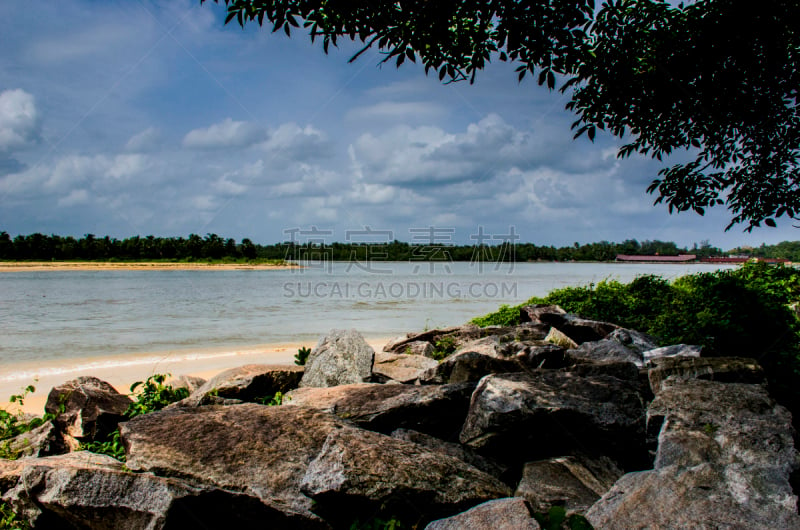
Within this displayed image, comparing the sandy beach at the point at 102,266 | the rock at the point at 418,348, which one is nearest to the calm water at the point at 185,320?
the rock at the point at 418,348

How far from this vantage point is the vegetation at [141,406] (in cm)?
509

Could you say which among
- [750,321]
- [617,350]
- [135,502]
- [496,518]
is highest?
[750,321]

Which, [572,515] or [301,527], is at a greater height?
[572,515]

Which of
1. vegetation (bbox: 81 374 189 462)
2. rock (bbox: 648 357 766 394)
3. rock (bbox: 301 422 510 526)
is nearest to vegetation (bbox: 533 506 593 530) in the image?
rock (bbox: 301 422 510 526)

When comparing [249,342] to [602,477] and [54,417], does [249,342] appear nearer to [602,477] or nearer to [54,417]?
[54,417]

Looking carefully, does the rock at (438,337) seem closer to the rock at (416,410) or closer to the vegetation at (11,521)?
the rock at (416,410)

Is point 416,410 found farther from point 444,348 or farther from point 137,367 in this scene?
point 137,367

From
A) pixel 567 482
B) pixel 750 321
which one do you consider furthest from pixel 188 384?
pixel 750 321

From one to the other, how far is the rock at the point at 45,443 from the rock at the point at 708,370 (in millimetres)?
5950

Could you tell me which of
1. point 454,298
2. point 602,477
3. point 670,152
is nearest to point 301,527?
point 602,477

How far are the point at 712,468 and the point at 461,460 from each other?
171 centimetres

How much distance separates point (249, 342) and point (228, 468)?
13.4 meters

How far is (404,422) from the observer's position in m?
4.59

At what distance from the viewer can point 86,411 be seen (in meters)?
Answer: 5.46
